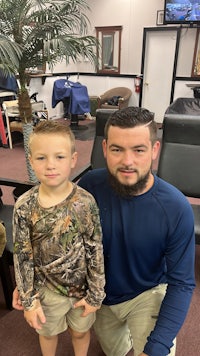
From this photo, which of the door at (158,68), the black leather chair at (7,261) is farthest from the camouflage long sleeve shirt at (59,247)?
the door at (158,68)

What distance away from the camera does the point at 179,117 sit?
6.82 ft

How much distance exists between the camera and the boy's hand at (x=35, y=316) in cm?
103

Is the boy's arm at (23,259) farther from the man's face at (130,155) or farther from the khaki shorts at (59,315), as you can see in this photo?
the man's face at (130,155)

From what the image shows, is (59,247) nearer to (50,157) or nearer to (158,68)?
(50,157)

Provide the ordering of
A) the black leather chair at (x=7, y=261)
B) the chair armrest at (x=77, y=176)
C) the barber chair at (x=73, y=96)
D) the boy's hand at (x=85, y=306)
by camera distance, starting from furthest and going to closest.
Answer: the barber chair at (x=73, y=96) → the chair armrest at (x=77, y=176) → the black leather chair at (x=7, y=261) → the boy's hand at (x=85, y=306)

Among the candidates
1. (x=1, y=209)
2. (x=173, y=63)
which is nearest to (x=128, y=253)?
(x=1, y=209)

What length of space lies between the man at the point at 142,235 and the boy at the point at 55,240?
0.34 feet

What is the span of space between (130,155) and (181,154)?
1.28 m

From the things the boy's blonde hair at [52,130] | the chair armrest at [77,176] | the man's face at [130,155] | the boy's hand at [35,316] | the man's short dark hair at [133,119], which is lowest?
the boy's hand at [35,316]

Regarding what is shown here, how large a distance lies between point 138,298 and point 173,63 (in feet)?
19.1

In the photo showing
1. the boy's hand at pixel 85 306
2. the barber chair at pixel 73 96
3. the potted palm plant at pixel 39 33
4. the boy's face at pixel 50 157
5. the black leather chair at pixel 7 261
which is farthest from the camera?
the barber chair at pixel 73 96

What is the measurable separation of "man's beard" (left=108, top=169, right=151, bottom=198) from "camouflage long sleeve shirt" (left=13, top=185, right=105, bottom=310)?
4.1 inches

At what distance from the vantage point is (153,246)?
1.05m

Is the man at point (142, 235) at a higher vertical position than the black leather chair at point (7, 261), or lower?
higher
